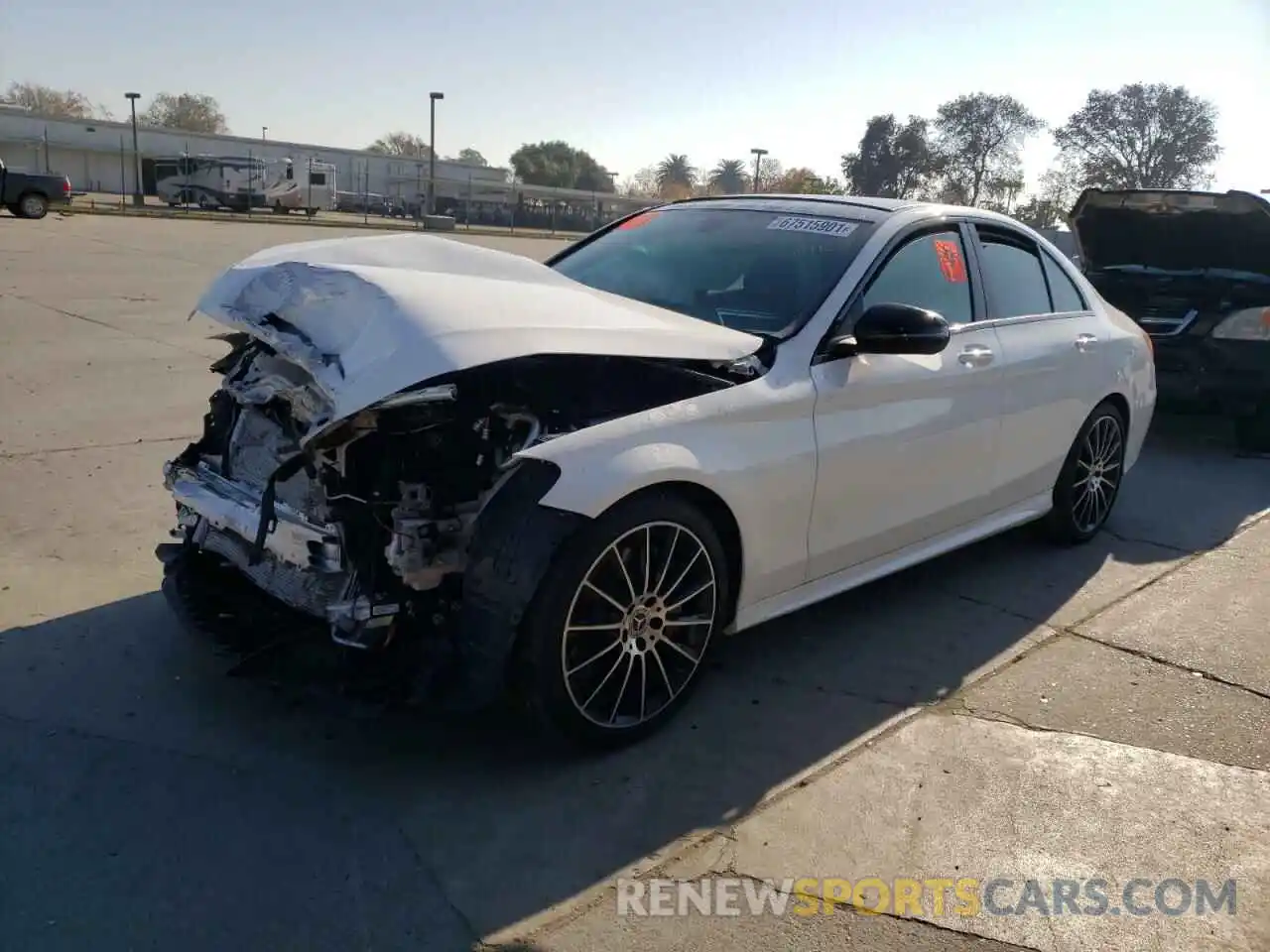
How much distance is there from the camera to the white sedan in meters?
2.93

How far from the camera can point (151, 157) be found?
52781 mm

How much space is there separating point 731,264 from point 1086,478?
8.33 ft

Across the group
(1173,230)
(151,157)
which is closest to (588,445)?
(1173,230)

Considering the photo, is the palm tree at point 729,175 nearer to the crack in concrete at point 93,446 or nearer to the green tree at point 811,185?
the green tree at point 811,185

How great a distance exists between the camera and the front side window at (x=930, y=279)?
4047mm

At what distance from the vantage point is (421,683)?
9.57 feet

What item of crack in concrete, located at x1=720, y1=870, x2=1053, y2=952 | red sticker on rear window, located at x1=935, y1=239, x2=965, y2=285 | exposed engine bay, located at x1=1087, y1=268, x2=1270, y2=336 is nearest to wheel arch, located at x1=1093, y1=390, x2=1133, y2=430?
red sticker on rear window, located at x1=935, y1=239, x2=965, y2=285

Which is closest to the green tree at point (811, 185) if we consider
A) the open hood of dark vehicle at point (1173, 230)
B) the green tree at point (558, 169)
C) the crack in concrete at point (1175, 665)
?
the open hood of dark vehicle at point (1173, 230)

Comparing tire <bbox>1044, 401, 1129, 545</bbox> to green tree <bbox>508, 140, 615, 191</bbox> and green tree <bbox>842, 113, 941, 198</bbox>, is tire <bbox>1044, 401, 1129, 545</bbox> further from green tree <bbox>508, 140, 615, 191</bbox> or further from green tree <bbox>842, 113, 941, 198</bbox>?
green tree <bbox>508, 140, 615, 191</bbox>

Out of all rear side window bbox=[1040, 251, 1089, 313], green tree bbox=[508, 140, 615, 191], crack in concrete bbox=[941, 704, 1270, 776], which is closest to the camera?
crack in concrete bbox=[941, 704, 1270, 776]

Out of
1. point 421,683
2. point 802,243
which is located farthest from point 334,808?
point 802,243

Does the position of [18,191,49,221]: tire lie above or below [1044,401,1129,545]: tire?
above

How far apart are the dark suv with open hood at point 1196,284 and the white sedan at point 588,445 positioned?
4.16 meters

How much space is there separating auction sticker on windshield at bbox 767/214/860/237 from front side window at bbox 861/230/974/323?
23 centimetres
